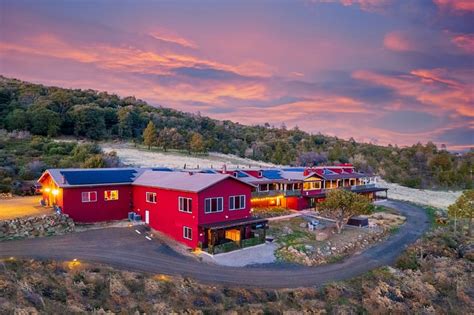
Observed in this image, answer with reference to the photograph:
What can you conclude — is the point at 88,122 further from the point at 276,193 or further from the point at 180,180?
the point at 180,180

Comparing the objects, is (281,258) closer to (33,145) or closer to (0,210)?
(0,210)

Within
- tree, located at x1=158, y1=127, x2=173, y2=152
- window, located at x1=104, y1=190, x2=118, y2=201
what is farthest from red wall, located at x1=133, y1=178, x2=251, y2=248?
tree, located at x1=158, y1=127, x2=173, y2=152

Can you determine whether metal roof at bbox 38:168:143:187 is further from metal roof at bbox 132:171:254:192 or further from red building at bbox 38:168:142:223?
metal roof at bbox 132:171:254:192

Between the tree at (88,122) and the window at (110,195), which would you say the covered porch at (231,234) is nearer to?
the window at (110,195)

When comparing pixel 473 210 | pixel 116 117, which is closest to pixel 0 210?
pixel 473 210

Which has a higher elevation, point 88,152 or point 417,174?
point 88,152

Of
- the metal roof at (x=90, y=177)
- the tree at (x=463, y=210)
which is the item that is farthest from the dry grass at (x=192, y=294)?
the tree at (x=463, y=210)
